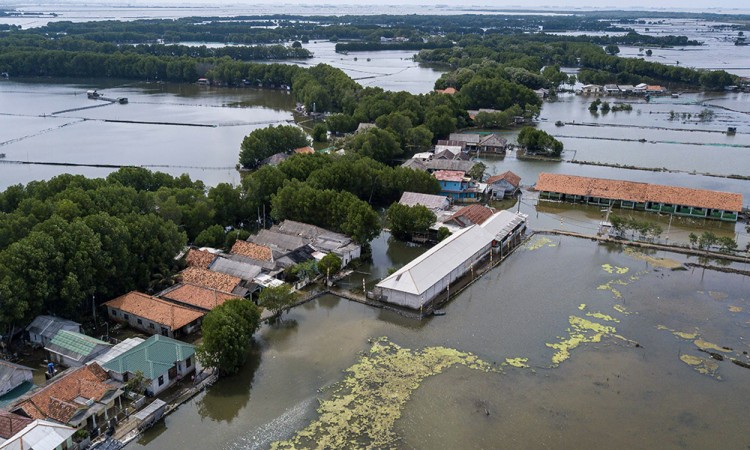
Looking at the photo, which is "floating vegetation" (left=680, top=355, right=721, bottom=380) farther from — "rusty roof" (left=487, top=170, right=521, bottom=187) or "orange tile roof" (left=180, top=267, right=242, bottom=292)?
"rusty roof" (left=487, top=170, right=521, bottom=187)

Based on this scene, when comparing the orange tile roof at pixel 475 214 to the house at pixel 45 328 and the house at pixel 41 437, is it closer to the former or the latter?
the house at pixel 45 328

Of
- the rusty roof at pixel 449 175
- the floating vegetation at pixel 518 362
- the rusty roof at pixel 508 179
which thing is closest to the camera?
the floating vegetation at pixel 518 362

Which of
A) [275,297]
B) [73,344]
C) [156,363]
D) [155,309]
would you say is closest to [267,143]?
[275,297]

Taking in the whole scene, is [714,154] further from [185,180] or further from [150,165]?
[150,165]

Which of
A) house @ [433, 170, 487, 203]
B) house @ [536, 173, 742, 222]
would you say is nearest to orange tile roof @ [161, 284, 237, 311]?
house @ [433, 170, 487, 203]

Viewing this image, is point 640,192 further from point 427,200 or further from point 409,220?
point 409,220

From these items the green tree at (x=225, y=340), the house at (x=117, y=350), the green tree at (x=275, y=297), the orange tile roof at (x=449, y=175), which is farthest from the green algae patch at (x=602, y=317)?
the house at (x=117, y=350)
